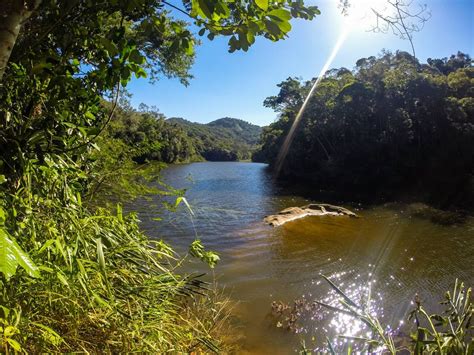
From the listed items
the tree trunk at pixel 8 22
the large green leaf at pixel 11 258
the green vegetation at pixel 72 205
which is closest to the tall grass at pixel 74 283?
the green vegetation at pixel 72 205

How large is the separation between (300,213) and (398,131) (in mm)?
18691

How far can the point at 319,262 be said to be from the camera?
9.12 meters

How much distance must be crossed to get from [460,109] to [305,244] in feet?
77.7

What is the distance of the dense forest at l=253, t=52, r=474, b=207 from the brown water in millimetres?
12673

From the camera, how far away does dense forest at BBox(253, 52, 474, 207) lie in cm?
2611

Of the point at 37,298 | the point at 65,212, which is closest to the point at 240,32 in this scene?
the point at 65,212

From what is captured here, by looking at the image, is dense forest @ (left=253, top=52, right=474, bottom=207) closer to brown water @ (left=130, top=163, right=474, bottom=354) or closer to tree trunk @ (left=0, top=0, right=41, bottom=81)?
brown water @ (left=130, top=163, right=474, bottom=354)

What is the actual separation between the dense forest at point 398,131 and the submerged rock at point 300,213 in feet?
30.6

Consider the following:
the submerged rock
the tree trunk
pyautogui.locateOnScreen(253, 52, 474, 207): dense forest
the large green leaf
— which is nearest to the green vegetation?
the tree trunk

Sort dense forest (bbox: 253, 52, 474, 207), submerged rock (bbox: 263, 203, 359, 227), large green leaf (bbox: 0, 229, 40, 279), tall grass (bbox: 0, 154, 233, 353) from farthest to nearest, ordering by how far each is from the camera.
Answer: dense forest (bbox: 253, 52, 474, 207) < submerged rock (bbox: 263, 203, 359, 227) < tall grass (bbox: 0, 154, 233, 353) < large green leaf (bbox: 0, 229, 40, 279)

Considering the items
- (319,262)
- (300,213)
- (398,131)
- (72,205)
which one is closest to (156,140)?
(72,205)

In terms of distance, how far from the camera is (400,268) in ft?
29.2

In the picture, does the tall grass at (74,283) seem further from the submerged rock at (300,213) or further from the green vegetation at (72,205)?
the submerged rock at (300,213)

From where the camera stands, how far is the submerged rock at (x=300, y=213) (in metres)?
14.0
